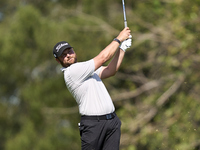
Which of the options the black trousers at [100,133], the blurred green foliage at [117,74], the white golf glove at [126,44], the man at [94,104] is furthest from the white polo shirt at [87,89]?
the blurred green foliage at [117,74]

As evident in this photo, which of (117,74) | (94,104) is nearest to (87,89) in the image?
(94,104)

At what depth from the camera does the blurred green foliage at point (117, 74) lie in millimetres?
11617

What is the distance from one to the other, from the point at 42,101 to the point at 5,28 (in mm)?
7722

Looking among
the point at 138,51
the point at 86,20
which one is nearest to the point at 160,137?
the point at 138,51

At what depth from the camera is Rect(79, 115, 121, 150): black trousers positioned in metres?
5.11

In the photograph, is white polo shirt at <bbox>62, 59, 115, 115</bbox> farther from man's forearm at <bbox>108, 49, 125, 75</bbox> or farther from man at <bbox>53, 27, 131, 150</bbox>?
man's forearm at <bbox>108, 49, 125, 75</bbox>

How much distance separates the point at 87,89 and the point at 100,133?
562 millimetres

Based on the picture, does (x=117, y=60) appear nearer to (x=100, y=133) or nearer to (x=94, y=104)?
(x=94, y=104)

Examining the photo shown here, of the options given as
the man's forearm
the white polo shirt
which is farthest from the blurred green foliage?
the white polo shirt

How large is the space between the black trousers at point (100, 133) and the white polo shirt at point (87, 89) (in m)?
0.12

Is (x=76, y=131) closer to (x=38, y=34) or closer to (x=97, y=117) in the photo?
(x=38, y=34)

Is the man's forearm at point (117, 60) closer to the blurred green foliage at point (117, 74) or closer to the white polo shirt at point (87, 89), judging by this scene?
the white polo shirt at point (87, 89)

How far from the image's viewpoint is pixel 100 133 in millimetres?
5133

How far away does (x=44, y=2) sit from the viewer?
24.8 meters
